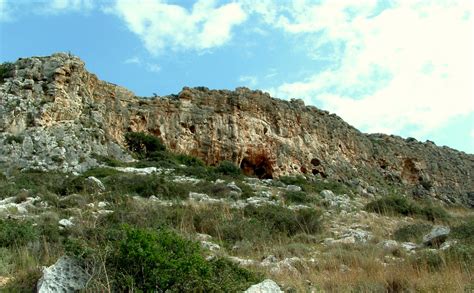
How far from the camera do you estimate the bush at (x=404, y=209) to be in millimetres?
14891

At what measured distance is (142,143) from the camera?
26.4 m

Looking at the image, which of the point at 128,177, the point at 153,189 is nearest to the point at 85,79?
the point at 128,177

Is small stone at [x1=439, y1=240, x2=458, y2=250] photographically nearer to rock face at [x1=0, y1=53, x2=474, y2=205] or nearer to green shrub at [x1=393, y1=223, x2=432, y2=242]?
green shrub at [x1=393, y1=223, x2=432, y2=242]

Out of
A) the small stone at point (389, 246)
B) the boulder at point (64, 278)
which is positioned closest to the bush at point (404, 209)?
the small stone at point (389, 246)

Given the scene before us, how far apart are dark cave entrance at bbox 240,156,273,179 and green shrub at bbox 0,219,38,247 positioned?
2461 cm

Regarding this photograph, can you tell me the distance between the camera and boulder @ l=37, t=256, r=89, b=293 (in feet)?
12.6

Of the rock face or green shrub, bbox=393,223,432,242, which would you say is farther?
the rock face

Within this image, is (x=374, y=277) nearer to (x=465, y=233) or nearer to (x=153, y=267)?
(x=153, y=267)

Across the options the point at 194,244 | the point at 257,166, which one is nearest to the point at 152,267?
the point at 194,244

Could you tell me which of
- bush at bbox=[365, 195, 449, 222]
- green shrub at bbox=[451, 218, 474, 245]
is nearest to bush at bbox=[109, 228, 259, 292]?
green shrub at bbox=[451, 218, 474, 245]

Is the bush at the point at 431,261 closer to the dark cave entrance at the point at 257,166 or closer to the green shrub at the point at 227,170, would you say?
the green shrub at the point at 227,170

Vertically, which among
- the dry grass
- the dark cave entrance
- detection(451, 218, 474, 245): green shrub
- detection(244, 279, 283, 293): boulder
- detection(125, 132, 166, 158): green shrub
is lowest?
the dry grass

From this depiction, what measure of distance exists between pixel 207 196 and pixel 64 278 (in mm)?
10817

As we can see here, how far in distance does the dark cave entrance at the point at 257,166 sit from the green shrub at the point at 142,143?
20.8 ft
